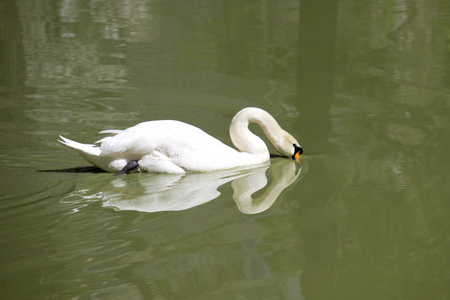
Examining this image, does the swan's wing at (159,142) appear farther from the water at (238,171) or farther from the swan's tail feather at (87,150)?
the water at (238,171)

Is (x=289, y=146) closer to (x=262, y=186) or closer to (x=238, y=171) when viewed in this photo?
(x=238, y=171)

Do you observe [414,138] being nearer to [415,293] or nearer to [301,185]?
[301,185]

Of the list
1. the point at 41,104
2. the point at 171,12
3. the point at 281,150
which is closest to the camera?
the point at 281,150

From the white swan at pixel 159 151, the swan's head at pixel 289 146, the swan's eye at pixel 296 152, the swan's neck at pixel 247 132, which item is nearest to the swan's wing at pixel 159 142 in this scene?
the white swan at pixel 159 151

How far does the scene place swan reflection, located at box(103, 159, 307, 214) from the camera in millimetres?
6160

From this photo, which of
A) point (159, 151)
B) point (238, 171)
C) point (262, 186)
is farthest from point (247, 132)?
point (159, 151)

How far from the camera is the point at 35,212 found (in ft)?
19.4

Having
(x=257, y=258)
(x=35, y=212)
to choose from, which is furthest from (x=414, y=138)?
(x=35, y=212)

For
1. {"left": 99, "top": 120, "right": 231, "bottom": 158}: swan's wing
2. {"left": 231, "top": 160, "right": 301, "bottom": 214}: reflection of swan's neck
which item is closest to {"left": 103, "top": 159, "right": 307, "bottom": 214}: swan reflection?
{"left": 231, "top": 160, "right": 301, "bottom": 214}: reflection of swan's neck

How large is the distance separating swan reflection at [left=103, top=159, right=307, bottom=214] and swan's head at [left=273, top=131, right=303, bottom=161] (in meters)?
0.10

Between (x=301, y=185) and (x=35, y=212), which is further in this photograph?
(x=301, y=185)

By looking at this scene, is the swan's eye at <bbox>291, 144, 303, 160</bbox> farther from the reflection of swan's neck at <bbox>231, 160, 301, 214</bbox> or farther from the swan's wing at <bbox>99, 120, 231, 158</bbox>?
the swan's wing at <bbox>99, 120, 231, 158</bbox>

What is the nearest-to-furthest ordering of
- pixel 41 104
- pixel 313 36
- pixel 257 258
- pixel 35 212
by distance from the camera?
pixel 257 258 → pixel 35 212 → pixel 41 104 → pixel 313 36

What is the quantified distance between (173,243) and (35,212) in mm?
1339
